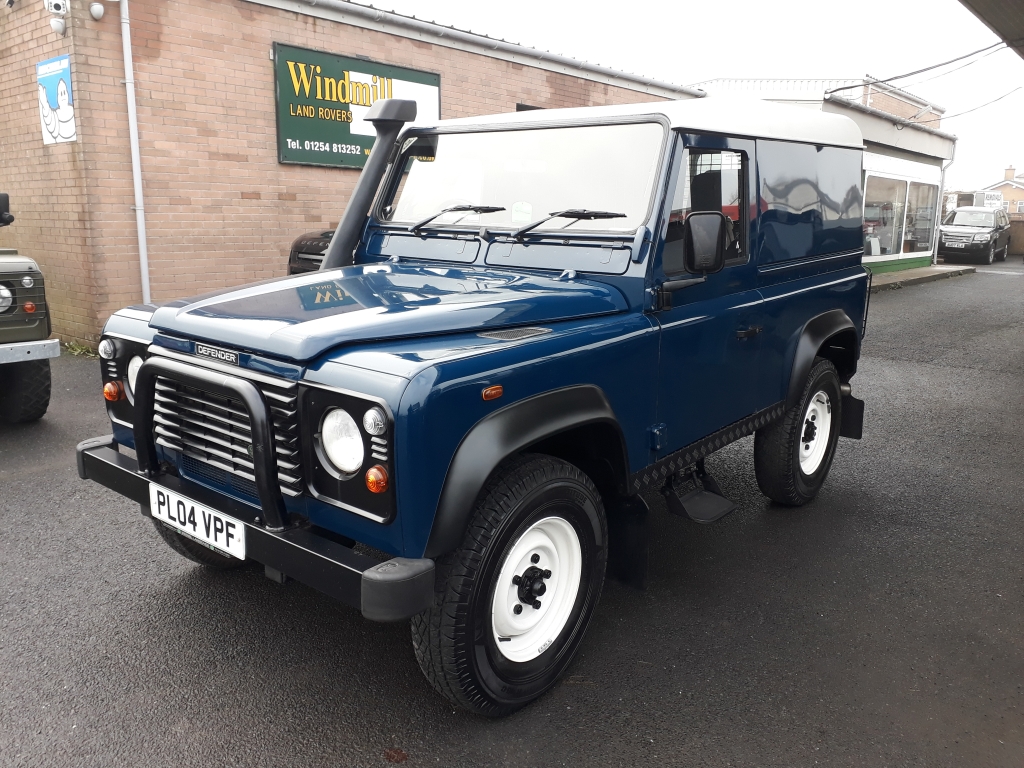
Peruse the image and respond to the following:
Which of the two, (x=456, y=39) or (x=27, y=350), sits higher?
(x=456, y=39)

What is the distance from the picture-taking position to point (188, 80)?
8.49 meters

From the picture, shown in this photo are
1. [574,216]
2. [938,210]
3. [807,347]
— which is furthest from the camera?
[938,210]

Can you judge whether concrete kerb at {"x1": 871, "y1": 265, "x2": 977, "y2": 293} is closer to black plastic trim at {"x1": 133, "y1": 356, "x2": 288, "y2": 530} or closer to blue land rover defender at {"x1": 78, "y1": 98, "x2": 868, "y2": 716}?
blue land rover defender at {"x1": 78, "y1": 98, "x2": 868, "y2": 716}

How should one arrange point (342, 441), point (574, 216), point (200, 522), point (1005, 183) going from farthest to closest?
point (1005, 183) < point (574, 216) < point (200, 522) < point (342, 441)

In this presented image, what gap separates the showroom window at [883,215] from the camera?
1831cm

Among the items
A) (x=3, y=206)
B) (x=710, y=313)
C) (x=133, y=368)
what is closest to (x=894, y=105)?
(x=710, y=313)

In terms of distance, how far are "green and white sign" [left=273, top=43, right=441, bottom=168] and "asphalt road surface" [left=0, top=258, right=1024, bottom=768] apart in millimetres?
5822

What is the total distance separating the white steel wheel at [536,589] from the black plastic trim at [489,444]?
336mm

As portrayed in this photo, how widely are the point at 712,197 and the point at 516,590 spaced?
1.87m

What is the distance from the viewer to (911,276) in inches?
759

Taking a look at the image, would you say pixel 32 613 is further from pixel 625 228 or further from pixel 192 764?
pixel 625 228

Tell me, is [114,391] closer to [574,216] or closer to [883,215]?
[574,216]

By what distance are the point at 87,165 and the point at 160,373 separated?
638 centimetres

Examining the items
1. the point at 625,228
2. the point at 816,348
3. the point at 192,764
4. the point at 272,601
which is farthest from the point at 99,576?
the point at 816,348
